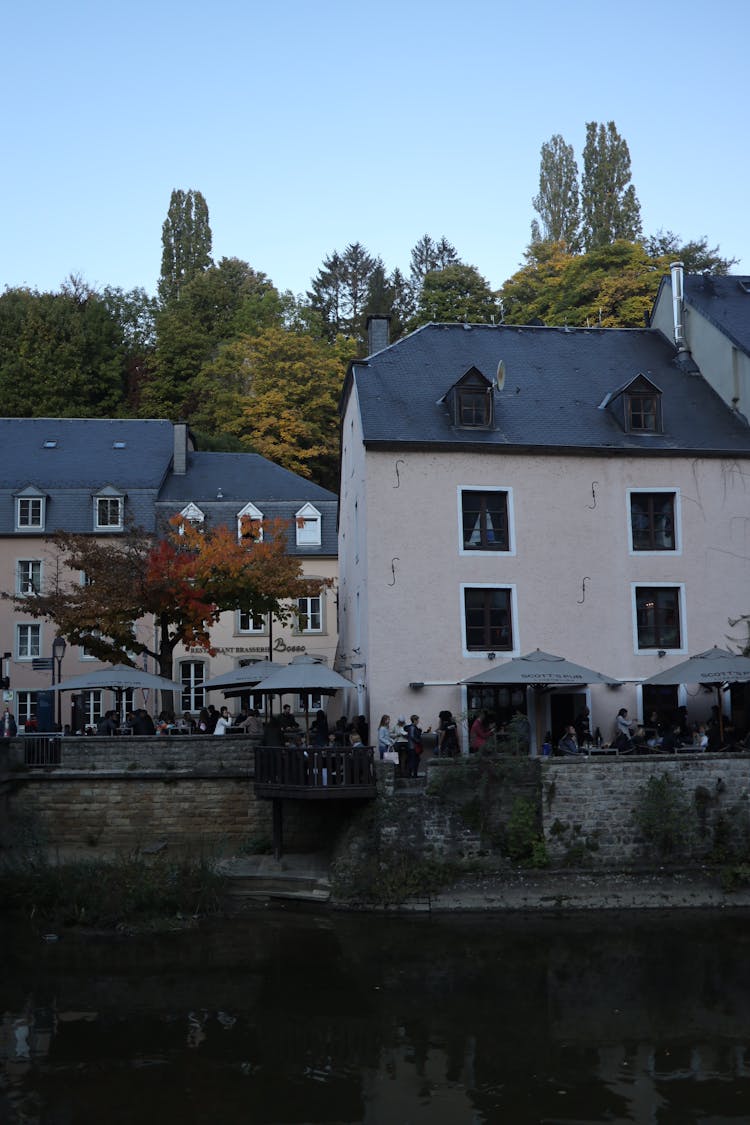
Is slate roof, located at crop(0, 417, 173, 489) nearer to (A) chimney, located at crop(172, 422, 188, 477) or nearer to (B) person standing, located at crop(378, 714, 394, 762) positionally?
(A) chimney, located at crop(172, 422, 188, 477)

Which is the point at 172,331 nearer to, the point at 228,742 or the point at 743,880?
the point at 228,742

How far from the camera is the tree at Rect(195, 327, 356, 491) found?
164ft

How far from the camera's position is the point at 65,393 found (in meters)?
55.8

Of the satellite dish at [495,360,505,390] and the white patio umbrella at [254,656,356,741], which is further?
the satellite dish at [495,360,505,390]

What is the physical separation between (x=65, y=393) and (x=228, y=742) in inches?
1448

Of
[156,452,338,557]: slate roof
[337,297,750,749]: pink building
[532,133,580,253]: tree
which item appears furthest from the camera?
[532,133,580,253]: tree

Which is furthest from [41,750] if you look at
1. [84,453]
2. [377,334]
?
[84,453]

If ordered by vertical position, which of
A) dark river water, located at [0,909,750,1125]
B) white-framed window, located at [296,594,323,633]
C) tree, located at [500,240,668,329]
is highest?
tree, located at [500,240,668,329]

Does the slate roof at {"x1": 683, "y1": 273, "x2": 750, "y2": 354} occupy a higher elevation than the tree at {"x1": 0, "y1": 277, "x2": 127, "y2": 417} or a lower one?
lower

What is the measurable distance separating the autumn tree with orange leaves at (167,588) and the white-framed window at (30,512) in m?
10.7

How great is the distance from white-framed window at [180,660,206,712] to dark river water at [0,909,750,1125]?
18192 millimetres

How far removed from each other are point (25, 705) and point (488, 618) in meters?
19.2

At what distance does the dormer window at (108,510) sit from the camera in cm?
3894

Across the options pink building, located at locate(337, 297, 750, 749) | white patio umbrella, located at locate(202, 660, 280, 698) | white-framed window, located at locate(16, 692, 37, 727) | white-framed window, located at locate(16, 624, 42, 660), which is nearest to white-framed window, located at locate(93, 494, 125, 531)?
white-framed window, located at locate(16, 624, 42, 660)
